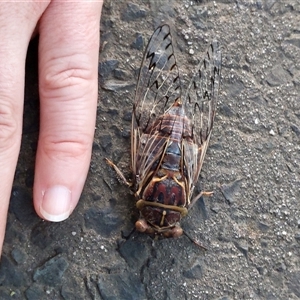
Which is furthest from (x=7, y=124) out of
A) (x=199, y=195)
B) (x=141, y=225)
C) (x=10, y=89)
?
(x=199, y=195)

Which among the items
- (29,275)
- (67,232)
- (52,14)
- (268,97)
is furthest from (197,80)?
(29,275)

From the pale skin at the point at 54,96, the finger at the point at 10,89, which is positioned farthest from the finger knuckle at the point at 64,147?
the finger at the point at 10,89

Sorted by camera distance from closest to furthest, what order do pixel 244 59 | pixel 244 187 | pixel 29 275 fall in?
pixel 29 275 → pixel 244 187 → pixel 244 59

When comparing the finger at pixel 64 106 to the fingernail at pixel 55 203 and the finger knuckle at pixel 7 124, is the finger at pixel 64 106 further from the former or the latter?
the finger knuckle at pixel 7 124

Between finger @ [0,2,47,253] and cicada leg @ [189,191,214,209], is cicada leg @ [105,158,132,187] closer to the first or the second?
cicada leg @ [189,191,214,209]

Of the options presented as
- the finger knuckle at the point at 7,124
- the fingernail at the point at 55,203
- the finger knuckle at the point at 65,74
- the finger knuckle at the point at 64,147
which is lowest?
the fingernail at the point at 55,203

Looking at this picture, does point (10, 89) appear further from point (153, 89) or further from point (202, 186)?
point (202, 186)

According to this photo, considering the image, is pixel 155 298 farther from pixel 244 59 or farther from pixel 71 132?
pixel 244 59
